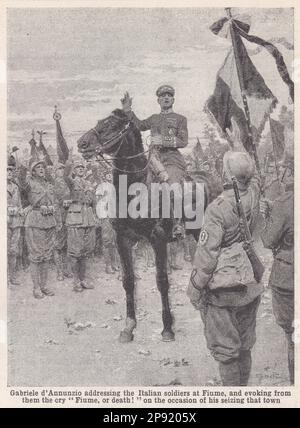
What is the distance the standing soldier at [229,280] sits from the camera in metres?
6.25

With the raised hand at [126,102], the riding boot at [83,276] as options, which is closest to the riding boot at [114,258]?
the riding boot at [83,276]

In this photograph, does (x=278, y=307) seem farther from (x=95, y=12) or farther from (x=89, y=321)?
(x=95, y=12)

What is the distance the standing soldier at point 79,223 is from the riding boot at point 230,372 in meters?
1.60

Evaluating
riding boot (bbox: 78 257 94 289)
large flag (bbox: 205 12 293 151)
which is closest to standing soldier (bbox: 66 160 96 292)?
riding boot (bbox: 78 257 94 289)

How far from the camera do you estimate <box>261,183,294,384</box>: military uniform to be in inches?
256

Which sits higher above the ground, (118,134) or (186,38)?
(186,38)

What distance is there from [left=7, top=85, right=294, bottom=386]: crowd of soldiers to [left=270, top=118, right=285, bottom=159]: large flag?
5.0 inches

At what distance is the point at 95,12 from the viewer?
6.56m

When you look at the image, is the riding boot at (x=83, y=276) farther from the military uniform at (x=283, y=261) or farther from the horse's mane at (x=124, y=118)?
the military uniform at (x=283, y=261)

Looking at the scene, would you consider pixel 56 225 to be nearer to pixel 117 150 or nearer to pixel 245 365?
pixel 117 150

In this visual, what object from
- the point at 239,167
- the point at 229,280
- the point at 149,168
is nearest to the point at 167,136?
the point at 149,168

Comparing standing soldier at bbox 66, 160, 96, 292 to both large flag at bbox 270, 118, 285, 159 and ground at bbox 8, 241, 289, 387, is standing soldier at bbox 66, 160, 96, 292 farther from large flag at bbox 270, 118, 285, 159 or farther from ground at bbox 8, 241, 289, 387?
large flag at bbox 270, 118, 285, 159

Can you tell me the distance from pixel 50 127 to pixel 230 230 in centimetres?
210
